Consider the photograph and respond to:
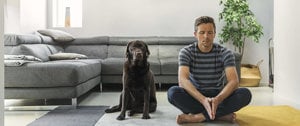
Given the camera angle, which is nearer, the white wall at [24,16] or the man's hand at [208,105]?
the man's hand at [208,105]

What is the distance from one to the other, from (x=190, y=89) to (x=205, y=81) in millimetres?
209

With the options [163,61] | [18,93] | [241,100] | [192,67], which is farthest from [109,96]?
[241,100]

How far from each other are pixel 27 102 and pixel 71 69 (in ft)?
2.48

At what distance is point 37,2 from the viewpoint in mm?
5324

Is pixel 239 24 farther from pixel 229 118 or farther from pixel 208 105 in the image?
pixel 208 105

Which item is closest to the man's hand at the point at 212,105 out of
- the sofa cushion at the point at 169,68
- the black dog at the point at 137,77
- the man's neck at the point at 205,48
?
the man's neck at the point at 205,48

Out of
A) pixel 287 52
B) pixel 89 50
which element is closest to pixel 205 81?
pixel 287 52

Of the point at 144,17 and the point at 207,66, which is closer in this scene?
the point at 207,66

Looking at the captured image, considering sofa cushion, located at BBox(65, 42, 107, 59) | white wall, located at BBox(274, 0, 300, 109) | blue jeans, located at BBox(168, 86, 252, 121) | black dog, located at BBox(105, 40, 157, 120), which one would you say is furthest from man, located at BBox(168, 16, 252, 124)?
sofa cushion, located at BBox(65, 42, 107, 59)

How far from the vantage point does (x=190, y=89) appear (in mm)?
2305

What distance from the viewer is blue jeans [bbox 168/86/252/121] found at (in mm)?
2348

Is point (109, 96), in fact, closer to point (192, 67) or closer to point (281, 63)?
point (192, 67)

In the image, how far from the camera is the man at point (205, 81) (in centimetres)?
235

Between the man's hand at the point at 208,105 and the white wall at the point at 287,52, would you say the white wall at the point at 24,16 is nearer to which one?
the man's hand at the point at 208,105
